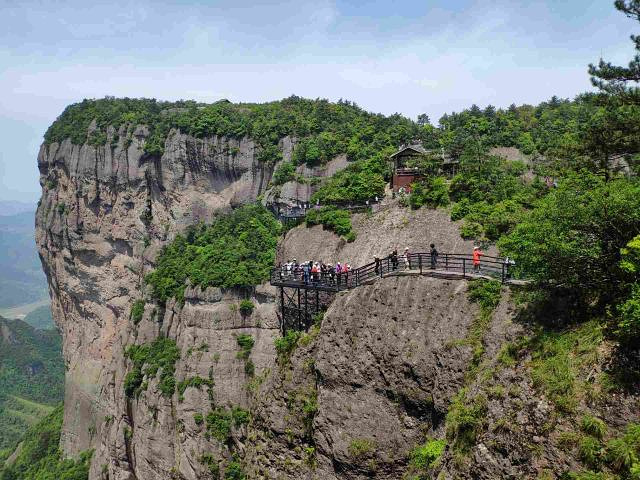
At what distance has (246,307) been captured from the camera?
114 ft

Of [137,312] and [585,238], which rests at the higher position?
[585,238]

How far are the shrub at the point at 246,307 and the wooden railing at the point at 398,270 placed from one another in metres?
4.77

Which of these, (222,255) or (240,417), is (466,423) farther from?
(222,255)

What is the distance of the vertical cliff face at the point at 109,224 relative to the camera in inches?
1974

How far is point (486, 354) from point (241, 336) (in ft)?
64.2

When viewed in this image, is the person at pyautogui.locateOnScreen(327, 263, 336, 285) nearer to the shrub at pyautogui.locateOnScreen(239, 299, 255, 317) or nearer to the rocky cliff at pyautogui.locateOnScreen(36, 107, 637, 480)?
the rocky cliff at pyautogui.locateOnScreen(36, 107, 637, 480)

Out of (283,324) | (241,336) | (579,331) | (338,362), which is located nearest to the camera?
(579,331)

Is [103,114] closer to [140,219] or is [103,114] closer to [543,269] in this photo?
[140,219]

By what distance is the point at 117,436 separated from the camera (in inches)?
1647

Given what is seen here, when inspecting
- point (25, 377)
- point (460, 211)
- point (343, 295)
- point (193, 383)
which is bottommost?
point (25, 377)

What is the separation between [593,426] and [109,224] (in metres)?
52.7

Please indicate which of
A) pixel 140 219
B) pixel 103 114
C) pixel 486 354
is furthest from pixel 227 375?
pixel 103 114

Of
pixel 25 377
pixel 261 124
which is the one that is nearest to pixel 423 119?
pixel 261 124

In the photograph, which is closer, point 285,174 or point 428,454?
point 428,454
